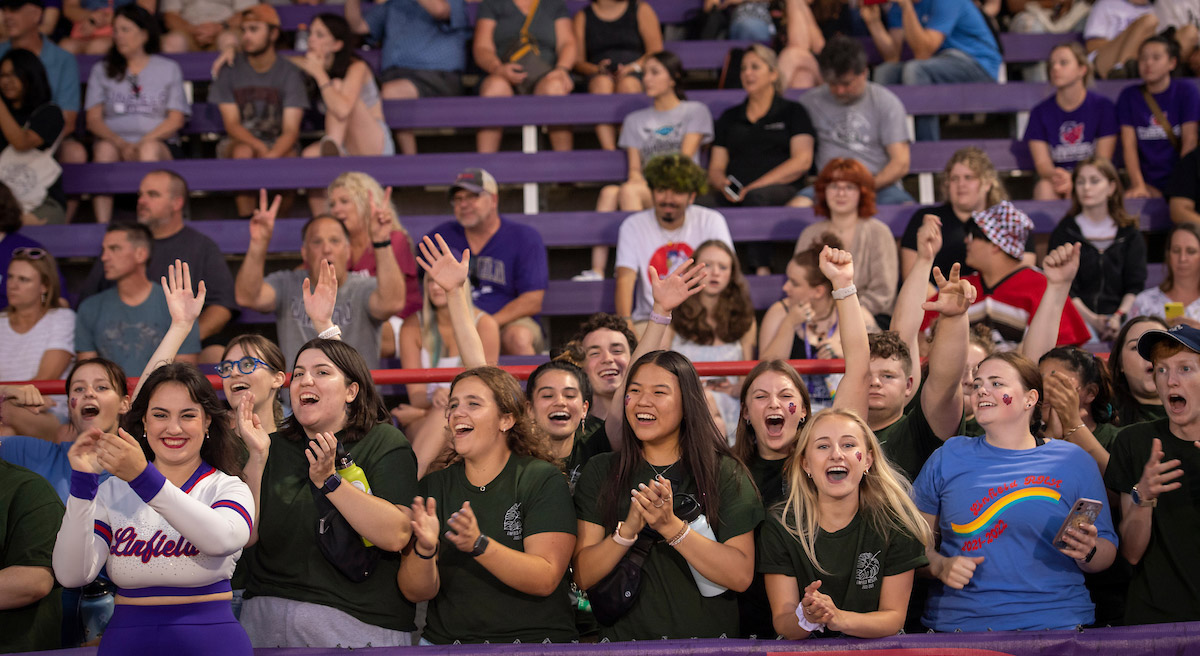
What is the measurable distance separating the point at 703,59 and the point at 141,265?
162 inches

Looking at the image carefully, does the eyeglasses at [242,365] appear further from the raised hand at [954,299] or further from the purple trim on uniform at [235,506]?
the raised hand at [954,299]

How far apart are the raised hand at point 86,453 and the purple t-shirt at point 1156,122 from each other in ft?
20.2

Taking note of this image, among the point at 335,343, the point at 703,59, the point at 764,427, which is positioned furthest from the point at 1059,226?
the point at 335,343

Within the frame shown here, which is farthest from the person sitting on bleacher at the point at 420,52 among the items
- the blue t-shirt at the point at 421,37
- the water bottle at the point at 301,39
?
the water bottle at the point at 301,39

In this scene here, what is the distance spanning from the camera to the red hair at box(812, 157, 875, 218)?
5.64 metres

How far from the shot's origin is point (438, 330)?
498 cm

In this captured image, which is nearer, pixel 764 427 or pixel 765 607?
pixel 765 607

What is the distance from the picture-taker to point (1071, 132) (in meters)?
6.62

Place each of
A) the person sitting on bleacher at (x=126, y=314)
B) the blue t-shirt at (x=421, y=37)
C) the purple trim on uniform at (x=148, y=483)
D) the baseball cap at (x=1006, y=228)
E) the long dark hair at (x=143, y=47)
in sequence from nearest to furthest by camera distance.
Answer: the purple trim on uniform at (x=148, y=483) → the baseball cap at (x=1006, y=228) → the person sitting on bleacher at (x=126, y=314) → the long dark hair at (x=143, y=47) → the blue t-shirt at (x=421, y=37)

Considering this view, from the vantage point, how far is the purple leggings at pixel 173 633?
263 centimetres

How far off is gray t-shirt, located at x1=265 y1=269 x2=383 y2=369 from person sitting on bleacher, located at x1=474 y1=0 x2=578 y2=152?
7.38 feet

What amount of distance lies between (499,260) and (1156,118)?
4100mm

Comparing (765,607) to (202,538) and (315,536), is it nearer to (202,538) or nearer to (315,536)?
(315,536)

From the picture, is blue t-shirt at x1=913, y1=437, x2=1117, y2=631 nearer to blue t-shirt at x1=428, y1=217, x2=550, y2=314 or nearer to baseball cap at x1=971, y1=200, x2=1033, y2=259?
baseball cap at x1=971, y1=200, x2=1033, y2=259
